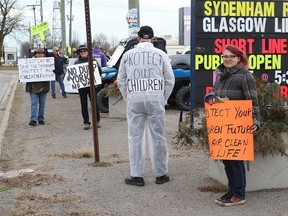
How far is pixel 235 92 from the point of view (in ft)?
16.7

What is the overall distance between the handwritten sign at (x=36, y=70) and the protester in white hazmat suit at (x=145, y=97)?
541 centimetres

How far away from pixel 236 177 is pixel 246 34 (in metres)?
3.83

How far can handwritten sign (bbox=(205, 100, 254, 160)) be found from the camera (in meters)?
5.07

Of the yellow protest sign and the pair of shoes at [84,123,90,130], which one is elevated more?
the yellow protest sign

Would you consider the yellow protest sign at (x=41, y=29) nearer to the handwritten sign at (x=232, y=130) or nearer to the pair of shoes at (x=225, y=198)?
the handwritten sign at (x=232, y=130)

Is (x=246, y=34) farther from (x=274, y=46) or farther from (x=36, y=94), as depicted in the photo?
(x=36, y=94)

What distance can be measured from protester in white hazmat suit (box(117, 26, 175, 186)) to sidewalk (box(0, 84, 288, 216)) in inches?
11.5

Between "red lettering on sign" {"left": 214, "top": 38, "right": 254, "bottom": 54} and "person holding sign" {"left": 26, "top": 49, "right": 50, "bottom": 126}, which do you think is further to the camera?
"person holding sign" {"left": 26, "top": 49, "right": 50, "bottom": 126}

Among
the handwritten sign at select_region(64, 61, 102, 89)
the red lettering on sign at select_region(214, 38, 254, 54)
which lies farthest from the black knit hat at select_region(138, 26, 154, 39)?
the handwritten sign at select_region(64, 61, 102, 89)

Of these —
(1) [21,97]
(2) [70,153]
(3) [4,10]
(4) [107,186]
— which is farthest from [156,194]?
(3) [4,10]

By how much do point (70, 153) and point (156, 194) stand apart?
264 centimetres

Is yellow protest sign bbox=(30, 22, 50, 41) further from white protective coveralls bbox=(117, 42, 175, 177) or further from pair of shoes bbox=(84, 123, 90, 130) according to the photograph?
white protective coveralls bbox=(117, 42, 175, 177)

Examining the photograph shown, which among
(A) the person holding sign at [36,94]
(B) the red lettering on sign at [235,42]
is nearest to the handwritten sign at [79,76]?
(A) the person holding sign at [36,94]

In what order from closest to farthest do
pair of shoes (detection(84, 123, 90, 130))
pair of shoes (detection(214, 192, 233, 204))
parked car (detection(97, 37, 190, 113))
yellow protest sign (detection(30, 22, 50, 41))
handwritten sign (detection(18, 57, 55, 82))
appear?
pair of shoes (detection(214, 192, 233, 204)) → pair of shoes (detection(84, 123, 90, 130)) → handwritten sign (detection(18, 57, 55, 82)) → parked car (detection(97, 37, 190, 113)) → yellow protest sign (detection(30, 22, 50, 41))
